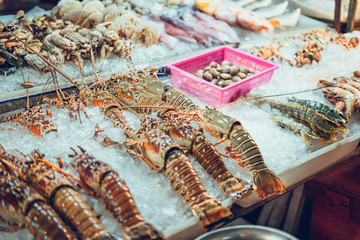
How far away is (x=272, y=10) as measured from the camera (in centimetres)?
482

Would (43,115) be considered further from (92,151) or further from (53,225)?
(53,225)

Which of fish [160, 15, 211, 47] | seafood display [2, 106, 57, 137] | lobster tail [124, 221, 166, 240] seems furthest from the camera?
fish [160, 15, 211, 47]

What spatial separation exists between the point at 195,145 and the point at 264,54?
6.81ft

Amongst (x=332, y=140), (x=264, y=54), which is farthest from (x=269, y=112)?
(x=264, y=54)

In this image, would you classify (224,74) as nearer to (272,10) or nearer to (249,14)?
(249,14)

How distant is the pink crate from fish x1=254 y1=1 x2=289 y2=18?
5.85ft

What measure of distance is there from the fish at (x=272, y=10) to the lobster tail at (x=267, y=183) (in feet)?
11.6

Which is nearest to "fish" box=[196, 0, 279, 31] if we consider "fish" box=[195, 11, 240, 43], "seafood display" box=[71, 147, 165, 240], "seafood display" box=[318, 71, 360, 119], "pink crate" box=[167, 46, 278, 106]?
"fish" box=[195, 11, 240, 43]

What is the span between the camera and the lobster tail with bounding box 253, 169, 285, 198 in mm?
1910

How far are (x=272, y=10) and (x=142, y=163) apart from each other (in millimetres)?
3856

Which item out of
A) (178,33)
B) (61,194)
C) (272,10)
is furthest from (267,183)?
(272,10)

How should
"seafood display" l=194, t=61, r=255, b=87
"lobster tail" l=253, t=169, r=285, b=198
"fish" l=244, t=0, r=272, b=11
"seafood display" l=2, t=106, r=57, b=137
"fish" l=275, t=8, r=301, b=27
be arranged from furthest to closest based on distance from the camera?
"fish" l=244, t=0, r=272, b=11 < "fish" l=275, t=8, r=301, b=27 < "seafood display" l=194, t=61, r=255, b=87 < "seafood display" l=2, t=106, r=57, b=137 < "lobster tail" l=253, t=169, r=285, b=198

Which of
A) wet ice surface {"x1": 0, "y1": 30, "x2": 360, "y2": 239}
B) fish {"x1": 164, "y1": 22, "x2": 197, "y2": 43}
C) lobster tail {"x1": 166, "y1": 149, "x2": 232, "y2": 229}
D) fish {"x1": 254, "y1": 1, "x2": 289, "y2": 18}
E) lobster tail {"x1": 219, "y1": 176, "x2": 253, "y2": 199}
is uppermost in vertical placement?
fish {"x1": 254, "y1": 1, "x2": 289, "y2": 18}

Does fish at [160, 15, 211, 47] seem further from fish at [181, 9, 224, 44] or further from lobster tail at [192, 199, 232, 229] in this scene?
lobster tail at [192, 199, 232, 229]
